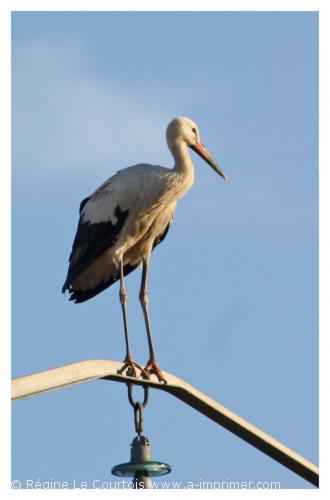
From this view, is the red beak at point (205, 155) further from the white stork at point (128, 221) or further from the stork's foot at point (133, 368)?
the stork's foot at point (133, 368)

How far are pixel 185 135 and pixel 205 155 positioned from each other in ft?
0.95

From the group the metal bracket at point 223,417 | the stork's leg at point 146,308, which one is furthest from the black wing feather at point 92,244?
the metal bracket at point 223,417

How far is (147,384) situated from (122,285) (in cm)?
380

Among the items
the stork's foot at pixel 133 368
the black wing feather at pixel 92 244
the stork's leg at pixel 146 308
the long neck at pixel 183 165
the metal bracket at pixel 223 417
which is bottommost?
the metal bracket at pixel 223 417

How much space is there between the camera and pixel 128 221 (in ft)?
34.1

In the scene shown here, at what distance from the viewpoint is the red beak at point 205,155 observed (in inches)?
432

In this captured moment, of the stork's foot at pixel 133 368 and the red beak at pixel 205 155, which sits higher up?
the red beak at pixel 205 155

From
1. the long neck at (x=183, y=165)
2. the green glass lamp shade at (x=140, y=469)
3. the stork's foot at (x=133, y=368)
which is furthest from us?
the long neck at (x=183, y=165)

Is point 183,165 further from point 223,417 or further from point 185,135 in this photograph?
point 223,417

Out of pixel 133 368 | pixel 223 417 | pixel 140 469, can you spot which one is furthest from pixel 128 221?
pixel 140 469

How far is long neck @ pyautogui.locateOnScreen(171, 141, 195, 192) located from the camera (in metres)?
10.5

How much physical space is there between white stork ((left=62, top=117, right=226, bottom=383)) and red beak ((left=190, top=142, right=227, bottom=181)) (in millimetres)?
130
